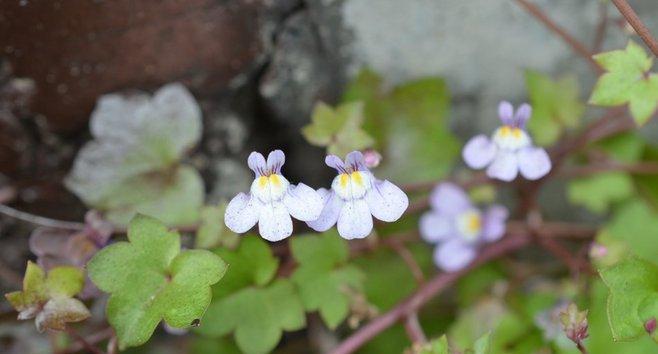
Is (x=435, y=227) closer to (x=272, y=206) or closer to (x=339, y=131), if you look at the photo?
(x=339, y=131)

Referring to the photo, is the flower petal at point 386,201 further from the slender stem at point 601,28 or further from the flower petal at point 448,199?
the slender stem at point 601,28

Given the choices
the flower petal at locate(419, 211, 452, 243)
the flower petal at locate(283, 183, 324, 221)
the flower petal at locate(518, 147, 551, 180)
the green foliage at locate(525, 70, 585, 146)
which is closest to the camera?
the flower petal at locate(283, 183, 324, 221)

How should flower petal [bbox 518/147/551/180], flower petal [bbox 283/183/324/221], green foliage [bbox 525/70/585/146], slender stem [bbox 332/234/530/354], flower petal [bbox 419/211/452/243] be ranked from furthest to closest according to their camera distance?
flower petal [bbox 419/211/452/243], green foliage [bbox 525/70/585/146], slender stem [bbox 332/234/530/354], flower petal [bbox 518/147/551/180], flower petal [bbox 283/183/324/221]

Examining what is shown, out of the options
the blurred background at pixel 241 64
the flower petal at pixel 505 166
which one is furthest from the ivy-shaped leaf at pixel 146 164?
the flower petal at pixel 505 166

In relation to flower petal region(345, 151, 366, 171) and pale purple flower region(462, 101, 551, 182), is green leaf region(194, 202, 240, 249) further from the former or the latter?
pale purple flower region(462, 101, 551, 182)

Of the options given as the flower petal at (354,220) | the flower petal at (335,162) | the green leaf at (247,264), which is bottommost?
the green leaf at (247,264)

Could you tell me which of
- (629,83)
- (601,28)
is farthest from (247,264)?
(601,28)

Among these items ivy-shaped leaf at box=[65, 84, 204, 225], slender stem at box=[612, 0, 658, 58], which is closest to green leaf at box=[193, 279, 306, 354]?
ivy-shaped leaf at box=[65, 84, 204, 225]
